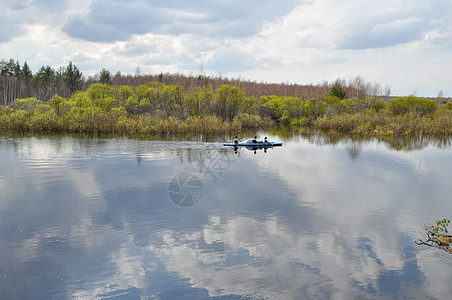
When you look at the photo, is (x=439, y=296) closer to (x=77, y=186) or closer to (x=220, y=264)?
(x=220, y=264)

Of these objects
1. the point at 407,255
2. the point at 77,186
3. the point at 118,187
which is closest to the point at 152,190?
the point at 118,187

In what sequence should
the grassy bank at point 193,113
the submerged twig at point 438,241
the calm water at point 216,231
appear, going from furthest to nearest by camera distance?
the grassy bank at point 193,113 → the submerged twig at point 438,241 → the calm water at point 216,231

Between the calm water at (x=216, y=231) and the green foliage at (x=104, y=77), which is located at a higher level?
the green foliage at (x=104, y=77)

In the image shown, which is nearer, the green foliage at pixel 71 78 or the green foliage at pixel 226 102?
the green foliage at pixel 226 102

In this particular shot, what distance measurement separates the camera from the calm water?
472 inches

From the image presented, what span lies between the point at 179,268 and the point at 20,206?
11.9 metres

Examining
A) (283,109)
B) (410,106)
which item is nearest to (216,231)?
(410,106)

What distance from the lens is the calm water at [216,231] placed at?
39.3ft

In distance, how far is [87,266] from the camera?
12922mm

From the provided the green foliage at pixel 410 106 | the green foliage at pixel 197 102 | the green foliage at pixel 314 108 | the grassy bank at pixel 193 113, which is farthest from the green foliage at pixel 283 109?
the green foliage at pixel 197 102

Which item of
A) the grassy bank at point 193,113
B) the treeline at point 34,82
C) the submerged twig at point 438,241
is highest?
the treeline at point 34,82

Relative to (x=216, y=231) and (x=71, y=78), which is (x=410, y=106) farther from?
(x=71, y=78)

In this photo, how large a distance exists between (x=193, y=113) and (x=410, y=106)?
61.4 meters

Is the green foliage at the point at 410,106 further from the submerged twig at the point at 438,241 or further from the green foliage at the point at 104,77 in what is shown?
the green foliage at the point at 104,77
